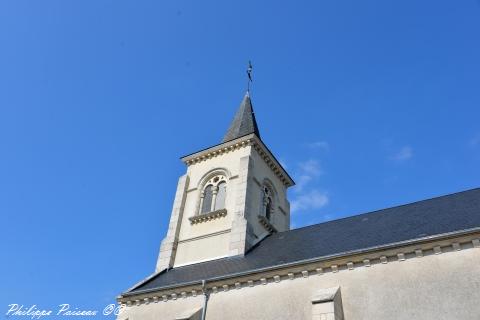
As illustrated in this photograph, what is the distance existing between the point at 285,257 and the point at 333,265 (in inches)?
93.9

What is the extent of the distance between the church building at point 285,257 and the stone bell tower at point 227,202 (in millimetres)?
57

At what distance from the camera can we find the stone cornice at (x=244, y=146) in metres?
22.2

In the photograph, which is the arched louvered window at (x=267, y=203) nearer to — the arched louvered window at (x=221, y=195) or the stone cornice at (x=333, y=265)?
the arched louvered window at (x=221, y=195)

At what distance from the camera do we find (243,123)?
25.5 metres

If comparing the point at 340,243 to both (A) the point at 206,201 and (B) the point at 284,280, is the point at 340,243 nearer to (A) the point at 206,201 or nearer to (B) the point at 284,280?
(B) the point at 284,280

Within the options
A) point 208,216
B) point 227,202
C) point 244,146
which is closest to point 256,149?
point 244,146

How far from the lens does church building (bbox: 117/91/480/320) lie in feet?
36.0

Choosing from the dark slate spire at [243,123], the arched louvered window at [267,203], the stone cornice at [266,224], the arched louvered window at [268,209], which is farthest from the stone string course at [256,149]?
the stone cornice at [266,224]

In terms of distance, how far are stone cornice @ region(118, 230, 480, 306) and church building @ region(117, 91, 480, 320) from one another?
3cm

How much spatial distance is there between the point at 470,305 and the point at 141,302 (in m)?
10.7

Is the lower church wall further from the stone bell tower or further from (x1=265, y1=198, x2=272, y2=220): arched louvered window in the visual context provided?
(x1=265, y1=198, x2=272, y2=220): arched louvered window

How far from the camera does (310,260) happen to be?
12695mm

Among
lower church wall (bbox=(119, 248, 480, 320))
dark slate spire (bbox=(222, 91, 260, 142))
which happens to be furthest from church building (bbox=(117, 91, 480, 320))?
dark slate spire (bbox=(222, 91, 260, 142))

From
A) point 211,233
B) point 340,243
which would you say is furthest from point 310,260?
point 211,233
